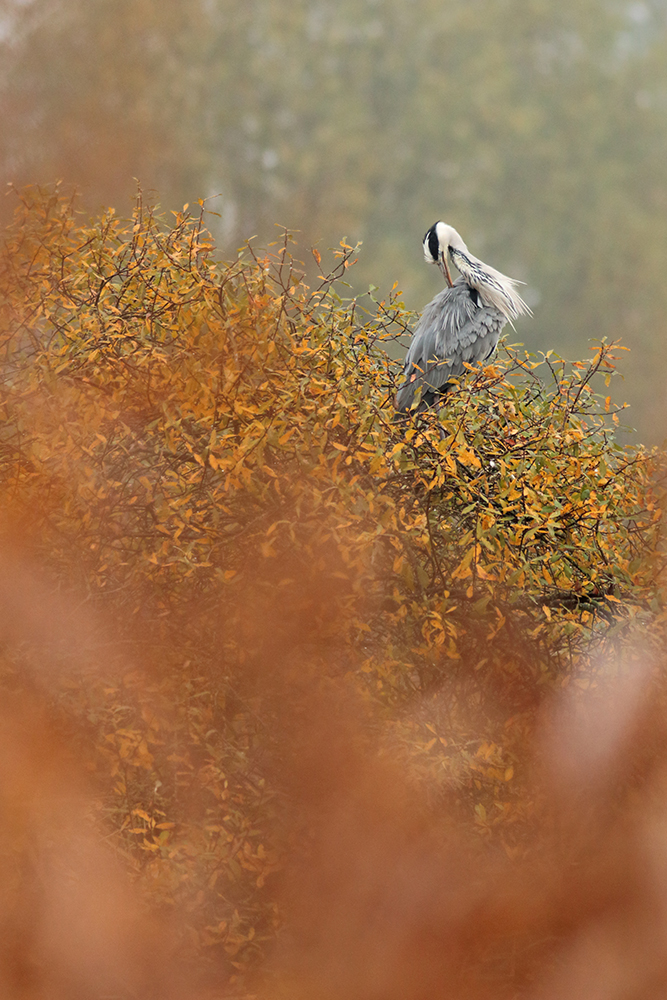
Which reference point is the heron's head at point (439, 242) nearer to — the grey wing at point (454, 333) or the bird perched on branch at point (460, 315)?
the bird perched on branch at point (460, 315)

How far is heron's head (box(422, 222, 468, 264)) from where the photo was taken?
6.75 metres

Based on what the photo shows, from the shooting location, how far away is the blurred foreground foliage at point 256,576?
436 centimetres

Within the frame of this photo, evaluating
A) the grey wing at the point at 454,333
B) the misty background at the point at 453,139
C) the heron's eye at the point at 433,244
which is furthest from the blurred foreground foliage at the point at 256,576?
the misty background at the point at 453,139

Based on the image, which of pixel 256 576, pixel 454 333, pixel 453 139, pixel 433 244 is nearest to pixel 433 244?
pixel 433 244

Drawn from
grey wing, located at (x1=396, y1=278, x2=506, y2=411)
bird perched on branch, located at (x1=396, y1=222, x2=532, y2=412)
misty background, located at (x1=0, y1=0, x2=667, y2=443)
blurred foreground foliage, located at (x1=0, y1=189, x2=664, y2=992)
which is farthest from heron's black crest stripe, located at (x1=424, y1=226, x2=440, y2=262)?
misty background, located at (x1=0, y1=0, x2=667, y2=443)

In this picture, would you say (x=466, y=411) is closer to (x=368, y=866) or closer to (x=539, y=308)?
(x=368, y=866)

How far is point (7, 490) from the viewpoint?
14.6ft

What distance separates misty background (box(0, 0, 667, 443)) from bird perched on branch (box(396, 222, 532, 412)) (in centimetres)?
1535

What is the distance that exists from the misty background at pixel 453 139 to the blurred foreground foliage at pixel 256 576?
17.6 m

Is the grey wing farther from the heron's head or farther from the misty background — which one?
the misty background

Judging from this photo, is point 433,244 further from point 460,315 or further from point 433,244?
Result: point 460,315

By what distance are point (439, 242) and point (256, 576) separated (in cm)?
321

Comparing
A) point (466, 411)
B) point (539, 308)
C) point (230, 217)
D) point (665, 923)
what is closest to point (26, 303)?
point (466, 411)

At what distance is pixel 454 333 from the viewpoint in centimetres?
624
